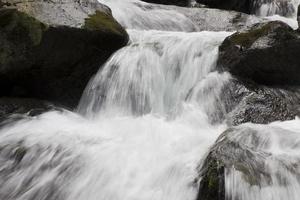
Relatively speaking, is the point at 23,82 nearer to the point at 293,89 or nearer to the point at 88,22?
the point at 88,22

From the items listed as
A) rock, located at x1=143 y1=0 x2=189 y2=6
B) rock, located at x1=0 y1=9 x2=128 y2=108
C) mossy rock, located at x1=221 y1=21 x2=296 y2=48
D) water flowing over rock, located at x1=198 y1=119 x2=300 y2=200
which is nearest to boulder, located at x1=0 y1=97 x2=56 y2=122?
rock, located at x1=0 y1=9 x2=128 y2=108

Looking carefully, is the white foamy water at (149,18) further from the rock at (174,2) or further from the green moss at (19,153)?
the green moss at (19,153)

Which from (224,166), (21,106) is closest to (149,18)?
(21,106)

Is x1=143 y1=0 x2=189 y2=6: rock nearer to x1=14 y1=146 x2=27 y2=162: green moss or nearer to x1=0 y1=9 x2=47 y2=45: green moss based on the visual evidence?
x1=0 y1=9 x2=47 y2=45: green moss

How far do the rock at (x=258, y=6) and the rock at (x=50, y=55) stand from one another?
24.0 feet

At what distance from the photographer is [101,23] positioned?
8859mm

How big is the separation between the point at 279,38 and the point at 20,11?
441cm

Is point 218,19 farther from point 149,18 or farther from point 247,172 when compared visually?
point 247,172

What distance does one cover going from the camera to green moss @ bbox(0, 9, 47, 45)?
8047 mm

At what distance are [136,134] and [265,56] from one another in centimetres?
262

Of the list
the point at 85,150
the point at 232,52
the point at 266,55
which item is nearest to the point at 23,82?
the point at 85,150

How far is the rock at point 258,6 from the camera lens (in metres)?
15.3

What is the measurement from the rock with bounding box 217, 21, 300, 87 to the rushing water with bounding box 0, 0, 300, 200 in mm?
270

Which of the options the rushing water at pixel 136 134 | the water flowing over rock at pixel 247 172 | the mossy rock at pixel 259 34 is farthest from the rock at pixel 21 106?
the water flowing over rock at pixel 247 172
